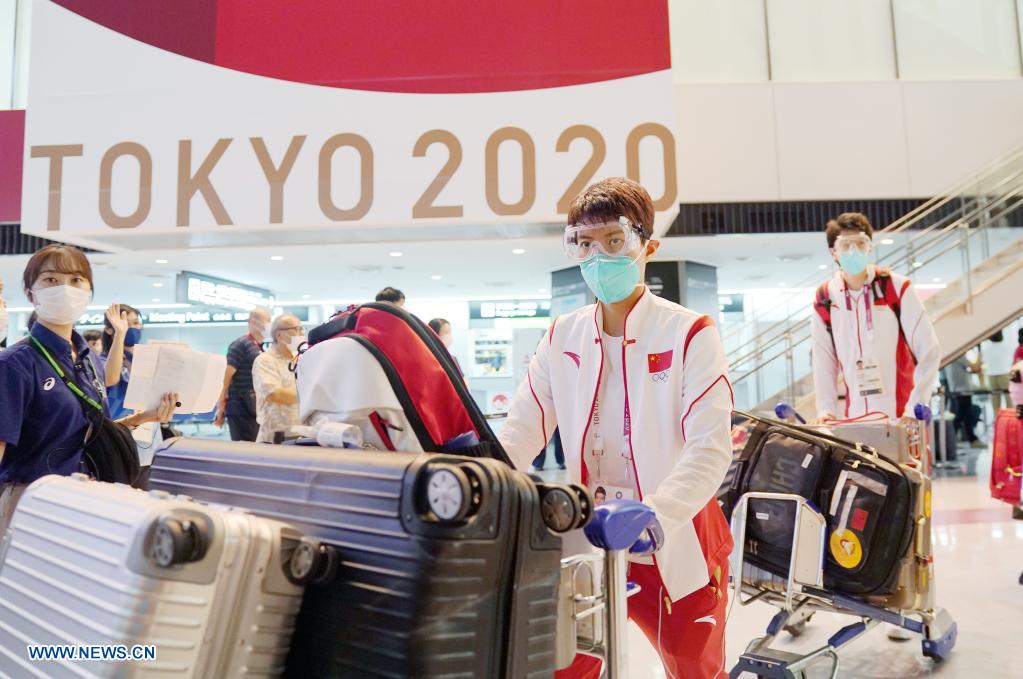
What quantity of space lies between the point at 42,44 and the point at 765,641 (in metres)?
7.15

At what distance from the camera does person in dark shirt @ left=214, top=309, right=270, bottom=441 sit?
591 cm

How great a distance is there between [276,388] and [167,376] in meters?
2.06

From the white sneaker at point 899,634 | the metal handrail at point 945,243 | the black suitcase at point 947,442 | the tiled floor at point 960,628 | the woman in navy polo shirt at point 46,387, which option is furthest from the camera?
the black suitcase at point 947,442

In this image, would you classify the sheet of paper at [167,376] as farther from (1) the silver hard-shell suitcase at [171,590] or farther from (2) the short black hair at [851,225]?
(2) the short black hair at [851,225]

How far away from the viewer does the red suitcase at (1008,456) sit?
4.60 m

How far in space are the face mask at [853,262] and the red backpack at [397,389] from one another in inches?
125

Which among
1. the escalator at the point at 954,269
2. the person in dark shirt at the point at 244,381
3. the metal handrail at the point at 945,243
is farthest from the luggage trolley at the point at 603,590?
the metal handrail at the point at 945,243

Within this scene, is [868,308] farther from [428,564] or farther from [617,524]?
[428,564]

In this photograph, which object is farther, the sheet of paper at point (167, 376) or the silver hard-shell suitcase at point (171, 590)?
the sheet of paper at point (167, 376)

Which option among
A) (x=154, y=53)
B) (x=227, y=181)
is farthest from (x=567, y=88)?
(x=154, y=53)

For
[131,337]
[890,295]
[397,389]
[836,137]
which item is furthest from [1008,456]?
[131,337]

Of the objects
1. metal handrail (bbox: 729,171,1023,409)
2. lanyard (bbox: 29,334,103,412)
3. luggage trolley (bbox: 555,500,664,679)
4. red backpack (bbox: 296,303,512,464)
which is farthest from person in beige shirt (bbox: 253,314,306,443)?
metal handrail (bbox: 729,171,1023,409)

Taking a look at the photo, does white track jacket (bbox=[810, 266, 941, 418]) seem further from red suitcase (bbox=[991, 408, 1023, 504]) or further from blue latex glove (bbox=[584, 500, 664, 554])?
blue latex glove (bbox=[584, 500, 664, 554])

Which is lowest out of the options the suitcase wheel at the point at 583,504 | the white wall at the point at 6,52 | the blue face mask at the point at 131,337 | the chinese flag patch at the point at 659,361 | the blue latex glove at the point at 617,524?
the blue latex glove at the point at 617,524
